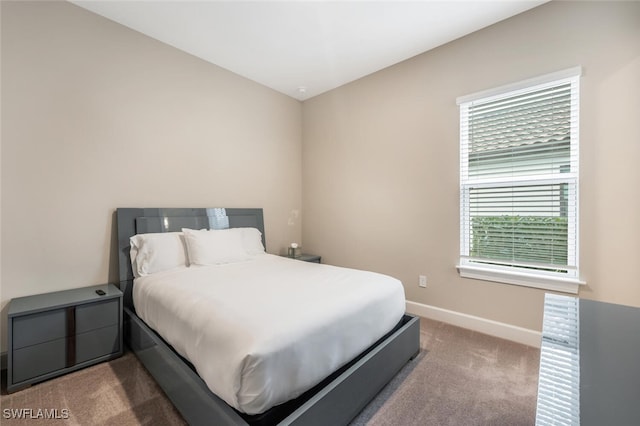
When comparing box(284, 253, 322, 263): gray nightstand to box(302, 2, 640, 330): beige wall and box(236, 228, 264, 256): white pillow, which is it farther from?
box(236, 228, 264, 256): white pillow

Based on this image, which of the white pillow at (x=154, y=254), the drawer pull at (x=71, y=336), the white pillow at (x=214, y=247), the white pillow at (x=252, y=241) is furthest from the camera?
the white pillow at (x=252, y=241)

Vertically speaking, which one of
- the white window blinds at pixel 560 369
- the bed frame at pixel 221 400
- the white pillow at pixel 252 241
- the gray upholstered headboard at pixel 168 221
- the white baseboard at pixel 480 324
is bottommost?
the white baseboard at pixel 480 324

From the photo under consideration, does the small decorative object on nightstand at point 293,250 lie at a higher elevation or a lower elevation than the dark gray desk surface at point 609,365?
lower

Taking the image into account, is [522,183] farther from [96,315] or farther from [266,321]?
[96,315]

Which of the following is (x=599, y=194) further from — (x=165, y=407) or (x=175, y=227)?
(x=175, y=227)

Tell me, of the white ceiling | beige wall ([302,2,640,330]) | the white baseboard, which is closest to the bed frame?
the white baseboard

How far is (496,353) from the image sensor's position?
7.34 feet

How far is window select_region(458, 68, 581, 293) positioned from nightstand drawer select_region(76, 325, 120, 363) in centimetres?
307

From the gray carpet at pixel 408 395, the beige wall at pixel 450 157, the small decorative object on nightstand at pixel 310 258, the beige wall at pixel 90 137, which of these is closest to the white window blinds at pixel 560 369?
the gray carpet at pixel 408 395

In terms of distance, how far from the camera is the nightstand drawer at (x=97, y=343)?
2.01 metres

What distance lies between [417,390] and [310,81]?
138 inches

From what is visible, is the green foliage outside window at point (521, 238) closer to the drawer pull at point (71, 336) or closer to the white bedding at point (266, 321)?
the white bedding at point (266, 321)

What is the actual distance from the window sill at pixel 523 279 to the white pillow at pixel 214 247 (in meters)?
2.25

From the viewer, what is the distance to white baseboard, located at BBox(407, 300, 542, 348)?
2345 mm
